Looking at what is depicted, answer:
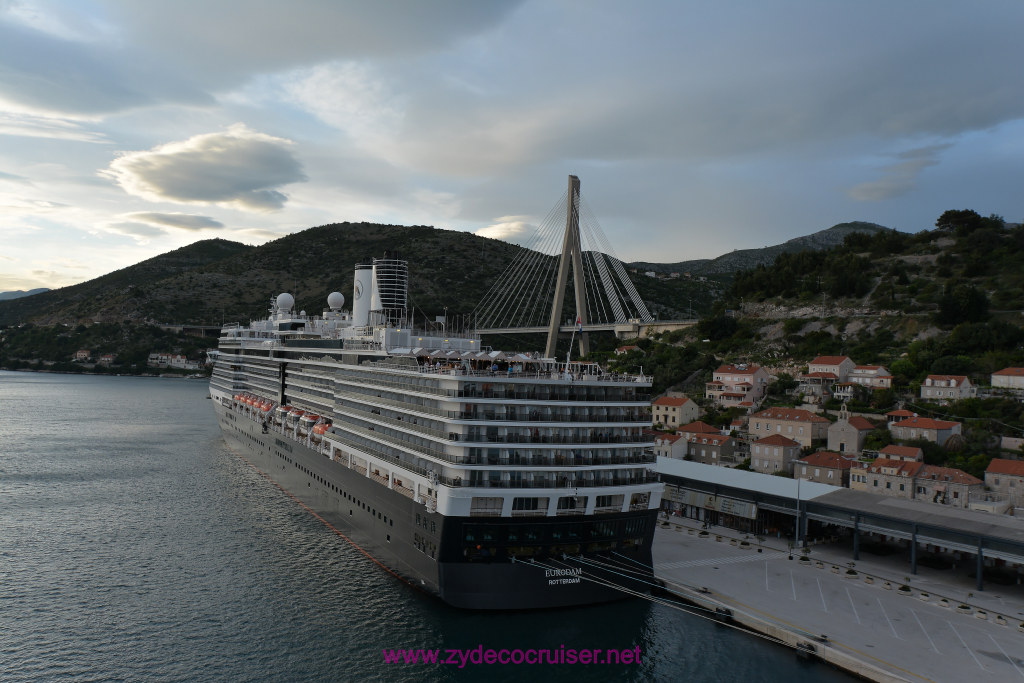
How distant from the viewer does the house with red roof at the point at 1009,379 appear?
50.8m

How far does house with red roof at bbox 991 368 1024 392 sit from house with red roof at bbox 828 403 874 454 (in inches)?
495

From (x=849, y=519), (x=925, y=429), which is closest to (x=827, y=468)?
(x=925, y=429)

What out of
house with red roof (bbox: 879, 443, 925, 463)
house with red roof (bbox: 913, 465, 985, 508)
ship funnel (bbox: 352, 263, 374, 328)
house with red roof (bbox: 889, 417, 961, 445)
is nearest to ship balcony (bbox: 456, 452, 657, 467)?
house with red roof (bbox: 913, 465, 985, 508)

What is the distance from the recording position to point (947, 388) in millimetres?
52688

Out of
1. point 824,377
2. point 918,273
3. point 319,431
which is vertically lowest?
point 319,431

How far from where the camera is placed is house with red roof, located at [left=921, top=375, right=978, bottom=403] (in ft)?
171

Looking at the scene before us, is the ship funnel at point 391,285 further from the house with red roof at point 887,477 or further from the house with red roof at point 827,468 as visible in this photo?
the house with red roof at point 887,477

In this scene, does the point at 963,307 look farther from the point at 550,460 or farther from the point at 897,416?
the point at 550,460

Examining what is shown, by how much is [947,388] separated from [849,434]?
40.2 feet

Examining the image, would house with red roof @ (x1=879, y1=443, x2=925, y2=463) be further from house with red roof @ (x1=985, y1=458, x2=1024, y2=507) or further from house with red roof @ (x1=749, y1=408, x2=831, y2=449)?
house with red roof @ (x1=749, y1=408, x2=831, y2=449)

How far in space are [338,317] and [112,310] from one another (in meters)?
158

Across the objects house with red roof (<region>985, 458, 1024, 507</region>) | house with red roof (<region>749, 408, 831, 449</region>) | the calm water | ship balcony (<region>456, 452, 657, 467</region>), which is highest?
ship balcony (<region>456, 452, 657, 467</region>)

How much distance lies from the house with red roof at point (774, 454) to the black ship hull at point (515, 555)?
78.8 ft

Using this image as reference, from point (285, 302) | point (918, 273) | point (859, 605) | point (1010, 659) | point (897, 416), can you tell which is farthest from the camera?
point (918, 273)
